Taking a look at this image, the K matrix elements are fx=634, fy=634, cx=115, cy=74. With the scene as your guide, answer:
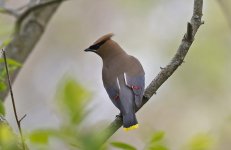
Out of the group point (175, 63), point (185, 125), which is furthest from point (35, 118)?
point (175, 63)

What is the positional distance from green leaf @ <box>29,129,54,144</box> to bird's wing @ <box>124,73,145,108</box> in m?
1.56

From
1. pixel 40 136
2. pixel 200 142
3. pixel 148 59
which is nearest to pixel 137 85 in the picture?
pixel 200 142

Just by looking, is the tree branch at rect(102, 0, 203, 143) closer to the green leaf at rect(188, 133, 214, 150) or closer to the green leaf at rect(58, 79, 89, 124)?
the green leaf at rect(188, 133, 214, 150)

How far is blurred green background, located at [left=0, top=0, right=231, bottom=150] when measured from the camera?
20.4ft

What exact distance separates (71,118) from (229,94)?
535 centimetres

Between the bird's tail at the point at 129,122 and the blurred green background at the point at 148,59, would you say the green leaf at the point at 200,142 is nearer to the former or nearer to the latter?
the bird's tail at the point at 129,122

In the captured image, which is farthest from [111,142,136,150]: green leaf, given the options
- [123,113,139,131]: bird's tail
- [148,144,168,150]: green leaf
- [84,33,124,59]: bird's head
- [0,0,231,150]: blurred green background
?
[0,0,231,150]: blurred green background

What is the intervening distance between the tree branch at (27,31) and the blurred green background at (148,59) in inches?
96.1

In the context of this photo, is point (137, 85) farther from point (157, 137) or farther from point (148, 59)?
point (148, 59)

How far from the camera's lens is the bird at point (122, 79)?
9.03 ft

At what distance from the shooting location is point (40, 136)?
3.90 feet

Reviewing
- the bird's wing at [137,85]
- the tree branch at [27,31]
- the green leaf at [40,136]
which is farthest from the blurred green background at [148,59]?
the green leaf at [40,136]

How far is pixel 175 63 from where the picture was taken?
2.45 metres

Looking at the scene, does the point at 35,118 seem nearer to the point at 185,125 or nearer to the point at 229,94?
the point at 185,125
